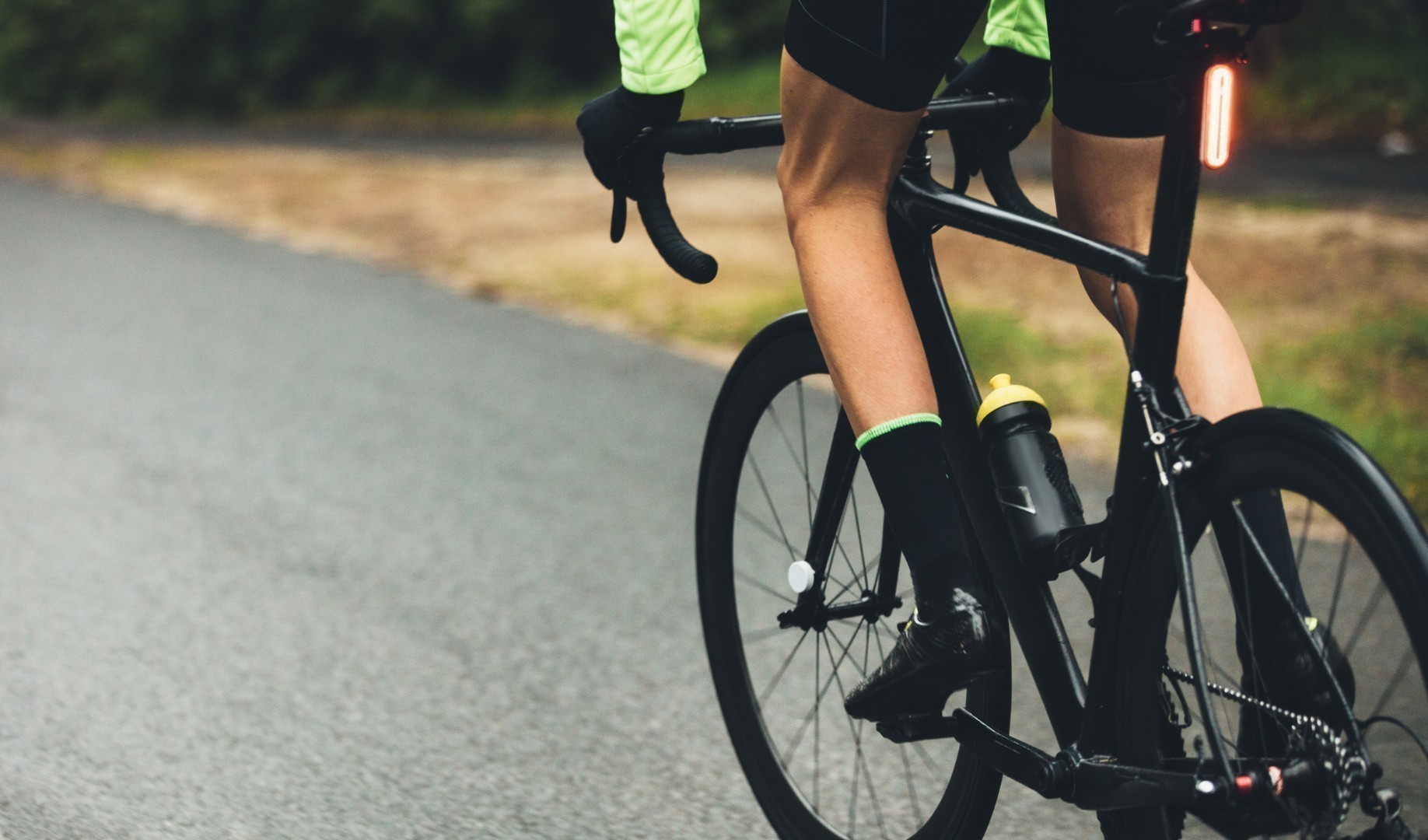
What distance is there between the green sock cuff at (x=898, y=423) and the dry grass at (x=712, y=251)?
3189 mm

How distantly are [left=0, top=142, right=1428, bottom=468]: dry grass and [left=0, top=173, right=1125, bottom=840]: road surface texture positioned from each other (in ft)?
2.95

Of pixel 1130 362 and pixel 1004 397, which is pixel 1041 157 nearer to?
pixel 1004 397

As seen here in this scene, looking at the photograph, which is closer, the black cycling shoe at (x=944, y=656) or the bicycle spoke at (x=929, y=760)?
the black cycling shoe at (x=944, y=656)

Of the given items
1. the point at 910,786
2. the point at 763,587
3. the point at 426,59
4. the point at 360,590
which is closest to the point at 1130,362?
the point at 910,786

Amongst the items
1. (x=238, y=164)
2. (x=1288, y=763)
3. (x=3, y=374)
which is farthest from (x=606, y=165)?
(x=238, y=164)

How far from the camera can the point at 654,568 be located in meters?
3.99

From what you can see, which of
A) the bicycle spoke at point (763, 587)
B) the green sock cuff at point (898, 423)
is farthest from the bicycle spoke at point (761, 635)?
the green sock cuff at point (898, 423)

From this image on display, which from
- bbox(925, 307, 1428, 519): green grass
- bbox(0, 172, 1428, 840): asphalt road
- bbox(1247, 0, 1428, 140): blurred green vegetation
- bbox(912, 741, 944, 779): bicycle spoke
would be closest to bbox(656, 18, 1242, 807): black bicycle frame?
bbox(0, 172, 1428, 840): asphalt road

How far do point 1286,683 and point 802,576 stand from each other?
0.87 metres

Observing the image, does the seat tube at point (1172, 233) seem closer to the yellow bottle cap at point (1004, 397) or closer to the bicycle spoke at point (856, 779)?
the yellow bottle cap at point (1004, 397)

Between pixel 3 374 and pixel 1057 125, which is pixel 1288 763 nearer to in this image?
pixel 1057 125

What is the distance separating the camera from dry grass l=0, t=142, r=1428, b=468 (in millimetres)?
6738

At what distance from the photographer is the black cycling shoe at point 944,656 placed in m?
1.85

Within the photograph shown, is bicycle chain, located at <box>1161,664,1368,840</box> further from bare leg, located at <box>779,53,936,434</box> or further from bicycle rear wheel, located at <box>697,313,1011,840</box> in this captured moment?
bare leg, located at <box>779,53,936,434</box>
